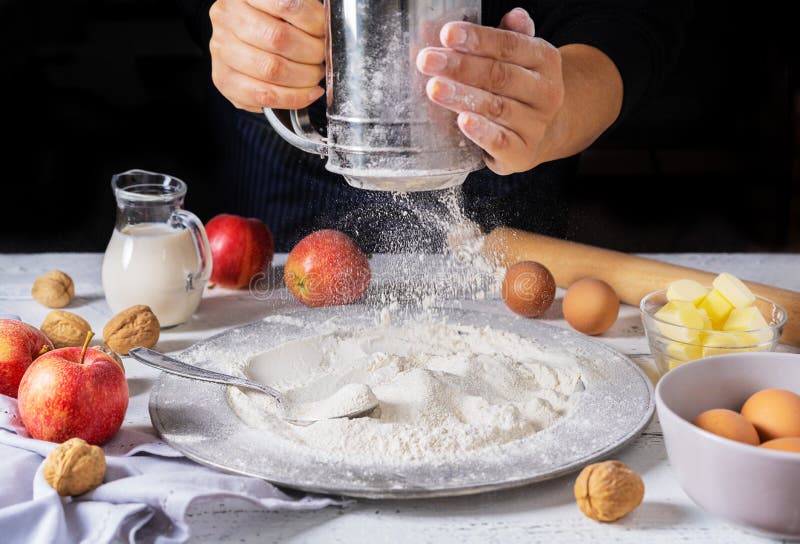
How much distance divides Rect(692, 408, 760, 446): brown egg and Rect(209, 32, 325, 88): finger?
53 centimetres

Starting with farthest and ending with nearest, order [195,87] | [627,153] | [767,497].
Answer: [627,153] → [195,87] → [767,497]

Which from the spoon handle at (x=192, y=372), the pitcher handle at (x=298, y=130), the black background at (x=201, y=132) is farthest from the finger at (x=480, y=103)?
the black background at (x=201, y=132)

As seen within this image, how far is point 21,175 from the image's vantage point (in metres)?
2.98

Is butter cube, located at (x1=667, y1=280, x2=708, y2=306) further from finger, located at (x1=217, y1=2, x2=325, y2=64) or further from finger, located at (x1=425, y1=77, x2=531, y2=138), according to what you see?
finger, located at (x1=217, y1=2, x2=325, y2=64)

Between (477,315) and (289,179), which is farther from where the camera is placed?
(289,179)

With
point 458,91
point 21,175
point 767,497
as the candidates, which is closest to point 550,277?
point 458,91

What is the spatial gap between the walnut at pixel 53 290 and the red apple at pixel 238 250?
0.69ft

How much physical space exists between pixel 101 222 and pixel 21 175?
314 millimetres

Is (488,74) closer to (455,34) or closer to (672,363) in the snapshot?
(455,34)

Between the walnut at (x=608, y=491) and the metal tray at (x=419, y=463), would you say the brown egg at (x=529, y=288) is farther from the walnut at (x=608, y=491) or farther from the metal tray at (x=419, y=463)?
the walnut at (x=608, y=491)

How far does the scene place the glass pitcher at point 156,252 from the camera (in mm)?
1270

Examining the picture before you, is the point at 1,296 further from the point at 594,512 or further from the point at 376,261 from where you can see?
the point at 594,512

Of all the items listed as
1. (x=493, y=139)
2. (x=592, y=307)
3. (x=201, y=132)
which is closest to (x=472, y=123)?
(x=493, y=139)

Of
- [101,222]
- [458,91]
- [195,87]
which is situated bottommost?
[101,222]
